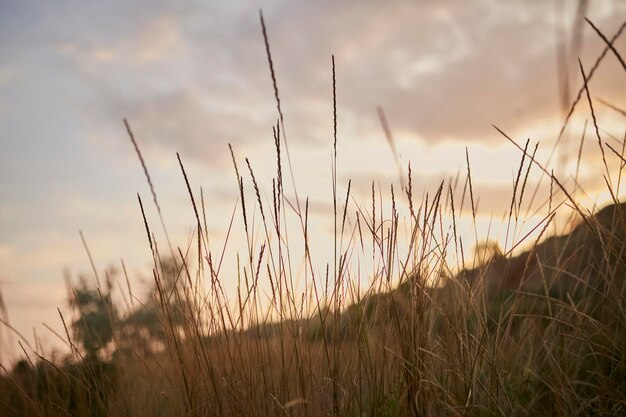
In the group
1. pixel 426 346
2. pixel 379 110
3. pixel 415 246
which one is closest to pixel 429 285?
pixel 415 246

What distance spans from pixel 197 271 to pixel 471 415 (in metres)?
1.22

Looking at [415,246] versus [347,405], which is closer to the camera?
[347,405]

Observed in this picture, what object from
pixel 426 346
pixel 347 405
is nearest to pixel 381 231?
pixel 426 346

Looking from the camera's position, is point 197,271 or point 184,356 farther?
point 197,271

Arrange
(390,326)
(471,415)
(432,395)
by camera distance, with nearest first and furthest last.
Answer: (471,415) → (432,395) → (390,326)

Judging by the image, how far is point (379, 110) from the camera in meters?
2.40

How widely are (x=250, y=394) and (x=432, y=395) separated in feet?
2.04

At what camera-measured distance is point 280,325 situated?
228 cm

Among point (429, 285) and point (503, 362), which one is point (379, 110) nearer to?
point (429, 285)

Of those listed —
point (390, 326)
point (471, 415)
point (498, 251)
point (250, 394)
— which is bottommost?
point (471, 415)

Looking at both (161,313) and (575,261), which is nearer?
(161,313)

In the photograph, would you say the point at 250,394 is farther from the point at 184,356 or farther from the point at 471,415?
the point at 471,415

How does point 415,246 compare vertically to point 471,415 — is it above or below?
above

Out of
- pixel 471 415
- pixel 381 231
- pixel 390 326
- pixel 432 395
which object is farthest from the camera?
pixel 381 231
